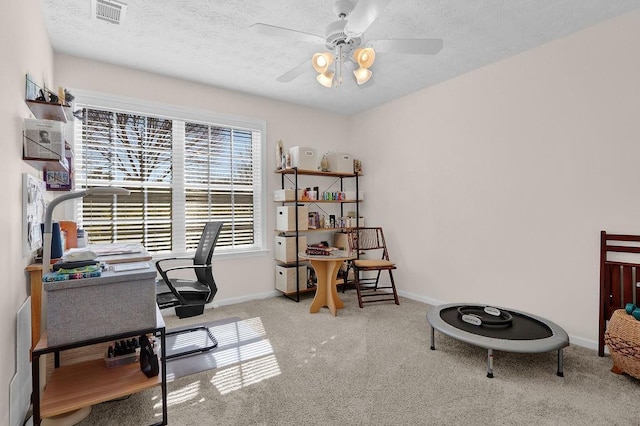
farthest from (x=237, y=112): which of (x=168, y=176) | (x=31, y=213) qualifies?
(x=31, y=213)

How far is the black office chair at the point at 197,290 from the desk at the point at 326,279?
1168mm

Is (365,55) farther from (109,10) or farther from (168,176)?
(168,176)

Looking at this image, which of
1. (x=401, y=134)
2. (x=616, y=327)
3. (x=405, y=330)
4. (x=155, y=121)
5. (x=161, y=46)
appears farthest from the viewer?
(x=401, y=134)

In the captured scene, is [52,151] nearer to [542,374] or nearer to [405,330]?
[405,330]

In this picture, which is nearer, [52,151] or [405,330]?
[52,151]

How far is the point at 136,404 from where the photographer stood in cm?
200

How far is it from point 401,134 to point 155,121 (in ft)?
10.1

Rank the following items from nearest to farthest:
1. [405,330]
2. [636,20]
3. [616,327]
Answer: [616,327] < [636,20] < [405,330]

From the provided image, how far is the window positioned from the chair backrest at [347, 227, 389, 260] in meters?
1.31

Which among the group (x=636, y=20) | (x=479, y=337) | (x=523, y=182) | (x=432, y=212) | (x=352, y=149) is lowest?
(x=479, y=337)

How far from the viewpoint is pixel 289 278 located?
4199 mm

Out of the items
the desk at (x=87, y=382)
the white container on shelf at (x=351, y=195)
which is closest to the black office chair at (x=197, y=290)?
the desk at (x=87, y=382)

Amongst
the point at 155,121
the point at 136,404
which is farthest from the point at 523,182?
the point at 155,121

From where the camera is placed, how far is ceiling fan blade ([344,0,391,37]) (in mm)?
1791
